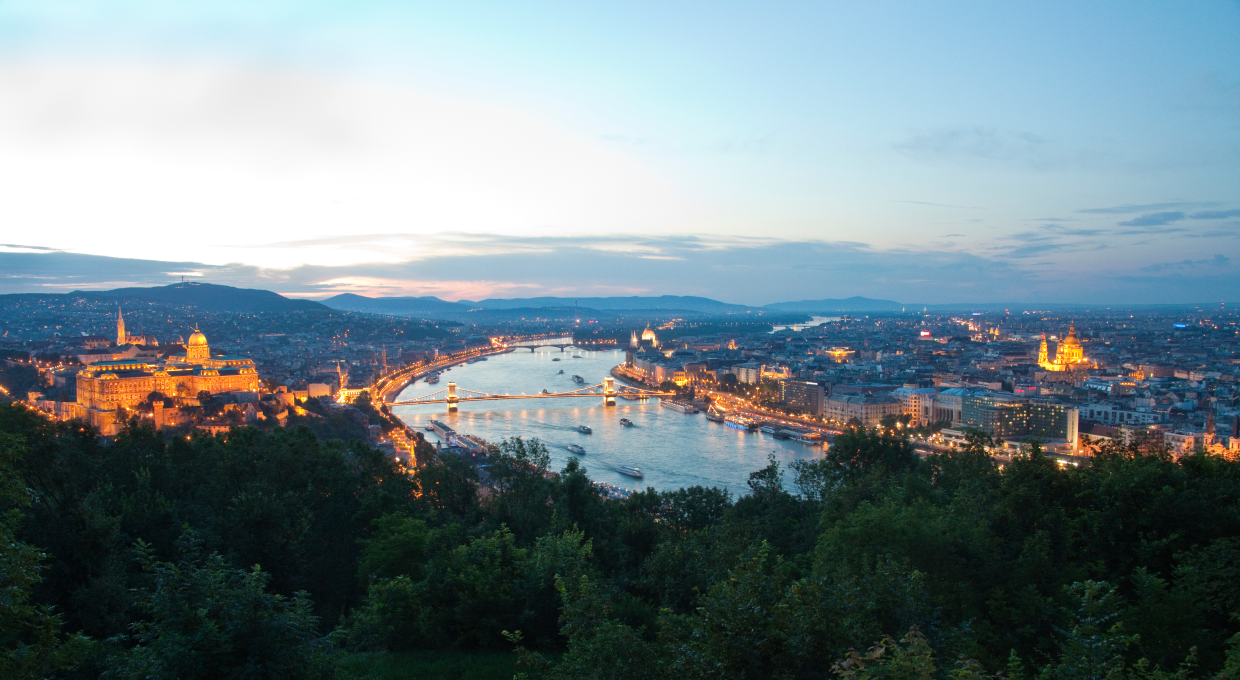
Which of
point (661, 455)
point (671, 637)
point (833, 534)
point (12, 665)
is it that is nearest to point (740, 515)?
point (833, 534)

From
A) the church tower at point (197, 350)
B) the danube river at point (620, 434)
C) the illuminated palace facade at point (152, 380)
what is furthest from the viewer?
the church tower at point (197, 350)

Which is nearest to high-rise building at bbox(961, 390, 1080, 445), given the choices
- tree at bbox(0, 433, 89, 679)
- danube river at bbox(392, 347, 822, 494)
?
danube river at bbox(392, 347, 822, 494)

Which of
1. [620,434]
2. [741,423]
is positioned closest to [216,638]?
[620,434]

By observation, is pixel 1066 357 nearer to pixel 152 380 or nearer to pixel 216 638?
pixel 152 380

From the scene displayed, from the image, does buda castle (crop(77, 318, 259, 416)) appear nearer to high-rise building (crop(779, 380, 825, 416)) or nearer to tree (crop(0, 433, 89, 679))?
tree (crop(0, 433, 89, 679))

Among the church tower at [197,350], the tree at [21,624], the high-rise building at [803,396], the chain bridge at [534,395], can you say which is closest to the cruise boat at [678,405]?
the chain bridge at [534,395]

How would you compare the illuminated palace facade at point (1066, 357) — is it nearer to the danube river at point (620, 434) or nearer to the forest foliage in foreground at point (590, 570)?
the danube river at point (620, 434)
